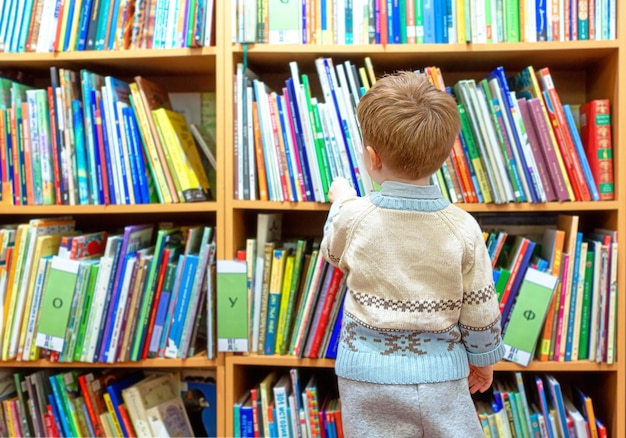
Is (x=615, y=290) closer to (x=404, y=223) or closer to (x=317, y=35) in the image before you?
(x=404, y=223)

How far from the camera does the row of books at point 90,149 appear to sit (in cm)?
144

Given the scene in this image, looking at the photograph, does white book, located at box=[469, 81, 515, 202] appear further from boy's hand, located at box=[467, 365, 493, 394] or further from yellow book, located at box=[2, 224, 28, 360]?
yellow book, located at box=[2, 224, 28, 360]

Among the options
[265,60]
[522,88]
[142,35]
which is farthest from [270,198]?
[522,88]

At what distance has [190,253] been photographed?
1462 mm

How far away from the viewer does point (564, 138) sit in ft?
4.48

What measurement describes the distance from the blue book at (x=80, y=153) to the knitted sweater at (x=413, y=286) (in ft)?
2.44

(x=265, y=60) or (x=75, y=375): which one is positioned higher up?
(x=265, y=60)

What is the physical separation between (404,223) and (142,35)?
86cm

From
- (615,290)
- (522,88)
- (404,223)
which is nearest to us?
(404,223)

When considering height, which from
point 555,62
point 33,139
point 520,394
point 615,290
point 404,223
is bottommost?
point 520,394

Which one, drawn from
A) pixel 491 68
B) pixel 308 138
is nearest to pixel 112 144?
pixel 308 138

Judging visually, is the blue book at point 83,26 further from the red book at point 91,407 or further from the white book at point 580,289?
the white book at point 580,289

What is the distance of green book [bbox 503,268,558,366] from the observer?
1.35 metres

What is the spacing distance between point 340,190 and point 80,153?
0.69m
